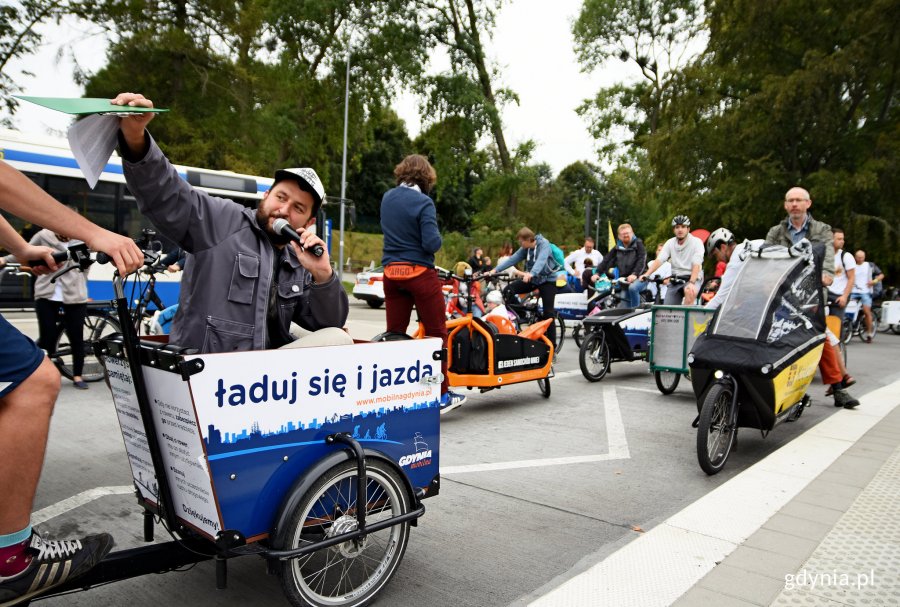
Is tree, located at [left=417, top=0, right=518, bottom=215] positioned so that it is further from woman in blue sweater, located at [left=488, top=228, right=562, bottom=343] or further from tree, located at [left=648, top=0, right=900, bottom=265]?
woman in blue sweater, located at [left=488, top=228, right=562, bottom=343]

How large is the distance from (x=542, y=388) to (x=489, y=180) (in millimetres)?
19971

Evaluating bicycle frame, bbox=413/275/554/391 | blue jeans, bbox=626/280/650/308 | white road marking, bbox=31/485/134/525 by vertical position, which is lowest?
white road marking, bbox=31/485/134/525

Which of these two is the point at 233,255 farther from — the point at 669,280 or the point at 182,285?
the point at 669,280

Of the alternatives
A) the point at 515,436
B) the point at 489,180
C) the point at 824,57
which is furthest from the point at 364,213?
the point at 515,436

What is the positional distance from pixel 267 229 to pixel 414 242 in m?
2.91

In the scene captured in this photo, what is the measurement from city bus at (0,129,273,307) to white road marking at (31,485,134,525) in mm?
7598

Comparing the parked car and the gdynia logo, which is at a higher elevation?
the gdynia logo

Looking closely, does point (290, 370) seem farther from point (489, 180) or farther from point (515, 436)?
point (489, 180)

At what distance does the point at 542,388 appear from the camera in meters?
7.18

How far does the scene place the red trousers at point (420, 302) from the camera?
5562 millimetres

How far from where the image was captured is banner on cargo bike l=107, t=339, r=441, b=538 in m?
2.15

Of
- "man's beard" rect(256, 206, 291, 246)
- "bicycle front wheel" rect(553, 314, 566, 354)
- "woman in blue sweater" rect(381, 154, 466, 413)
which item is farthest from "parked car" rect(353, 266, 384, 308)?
"man's beard" rect(256, 206, 291, 246)

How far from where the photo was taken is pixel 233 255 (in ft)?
8.27

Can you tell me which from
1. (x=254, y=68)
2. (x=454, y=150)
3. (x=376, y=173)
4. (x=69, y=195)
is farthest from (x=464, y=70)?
(x=376, y=173)
